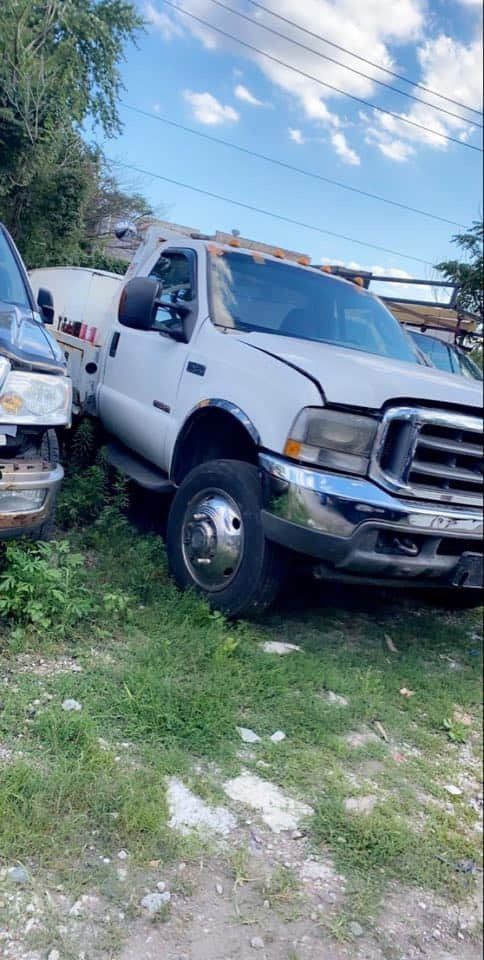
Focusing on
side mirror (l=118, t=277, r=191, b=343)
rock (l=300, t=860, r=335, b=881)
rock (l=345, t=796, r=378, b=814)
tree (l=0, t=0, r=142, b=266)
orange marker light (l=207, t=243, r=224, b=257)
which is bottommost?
rock (l=300, t=860, r=335, b=881)

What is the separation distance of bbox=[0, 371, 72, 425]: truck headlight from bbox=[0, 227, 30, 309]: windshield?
754 millimetres

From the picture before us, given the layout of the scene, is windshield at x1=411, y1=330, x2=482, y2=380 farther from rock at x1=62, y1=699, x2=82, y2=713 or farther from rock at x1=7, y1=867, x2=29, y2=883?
rock at x1=7, y1=867, x2=29, y2=883

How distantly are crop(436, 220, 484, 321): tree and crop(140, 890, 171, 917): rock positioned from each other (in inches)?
89.2

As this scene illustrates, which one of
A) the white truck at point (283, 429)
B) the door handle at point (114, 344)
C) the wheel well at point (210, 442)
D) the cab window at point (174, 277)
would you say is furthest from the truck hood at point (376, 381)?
the door handle at point (114, 344)

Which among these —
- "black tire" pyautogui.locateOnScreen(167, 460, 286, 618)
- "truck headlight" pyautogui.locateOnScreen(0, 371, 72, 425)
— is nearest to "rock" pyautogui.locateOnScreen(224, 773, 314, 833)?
"black tire" pyautogui.locateOnScreen(167, 460, 286, 618)

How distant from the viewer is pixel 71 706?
275cm

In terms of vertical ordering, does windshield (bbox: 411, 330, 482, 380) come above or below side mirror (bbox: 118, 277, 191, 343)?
below

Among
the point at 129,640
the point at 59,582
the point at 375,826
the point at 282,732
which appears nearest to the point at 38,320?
the point at 59,582

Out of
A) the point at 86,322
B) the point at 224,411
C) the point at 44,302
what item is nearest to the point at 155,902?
the point at 224,411

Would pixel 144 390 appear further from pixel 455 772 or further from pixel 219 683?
pixel 455 772

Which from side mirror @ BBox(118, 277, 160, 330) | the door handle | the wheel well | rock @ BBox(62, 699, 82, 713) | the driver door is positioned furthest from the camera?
the door handle

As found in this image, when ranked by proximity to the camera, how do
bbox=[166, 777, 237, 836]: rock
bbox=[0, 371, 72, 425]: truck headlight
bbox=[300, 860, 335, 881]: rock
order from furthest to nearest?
bbox=[0, 371, 72, 425]: truck headlight → bbox=[166, 777, 237, 836]: rock → bbox=[300, 860, 335, 881]: rock

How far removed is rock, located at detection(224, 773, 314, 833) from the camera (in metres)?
2.44

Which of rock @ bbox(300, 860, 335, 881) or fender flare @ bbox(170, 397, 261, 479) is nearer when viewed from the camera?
rock @ bbox(300, 860, 335, 881)
